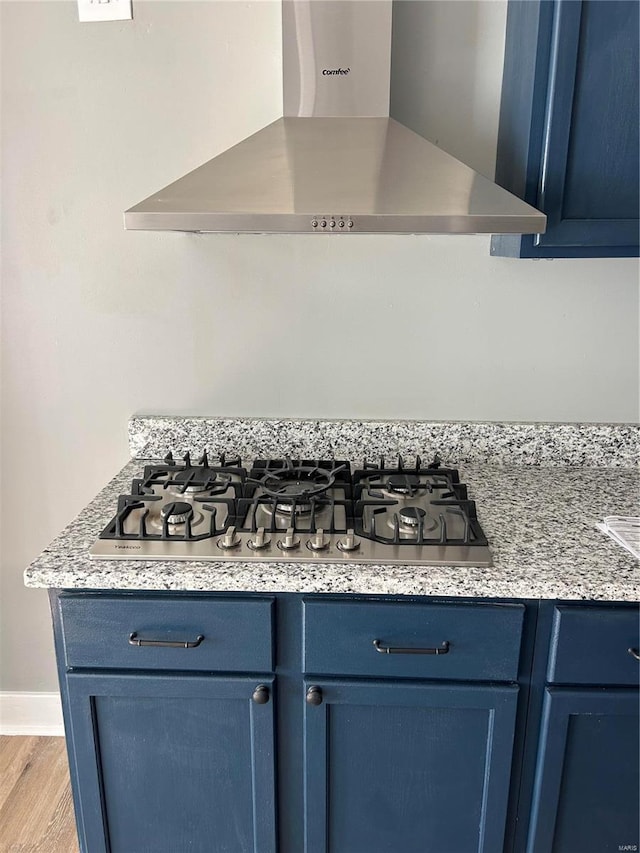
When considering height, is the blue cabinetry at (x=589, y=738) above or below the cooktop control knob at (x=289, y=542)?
below

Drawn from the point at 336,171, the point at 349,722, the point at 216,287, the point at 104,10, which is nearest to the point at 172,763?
the point at 349,722

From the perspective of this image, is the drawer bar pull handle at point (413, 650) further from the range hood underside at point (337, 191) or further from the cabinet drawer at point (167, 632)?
the range hood underside at point (337, 191)

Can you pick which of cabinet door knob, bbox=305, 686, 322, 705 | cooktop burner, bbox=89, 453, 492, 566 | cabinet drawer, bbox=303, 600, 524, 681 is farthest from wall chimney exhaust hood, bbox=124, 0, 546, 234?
cabinet door knob, bbox=305, 686, 322, 705

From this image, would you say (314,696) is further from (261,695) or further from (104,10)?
(104,10)

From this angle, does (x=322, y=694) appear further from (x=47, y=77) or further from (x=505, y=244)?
(x=47, y=77)

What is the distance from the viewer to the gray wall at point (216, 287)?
67.6 inches

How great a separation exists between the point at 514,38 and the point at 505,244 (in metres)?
0.48

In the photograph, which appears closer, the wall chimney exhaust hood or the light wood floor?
the wall chimney exhaust hood

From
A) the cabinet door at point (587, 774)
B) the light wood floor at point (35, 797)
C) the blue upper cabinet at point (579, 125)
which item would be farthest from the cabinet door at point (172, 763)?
the blue upper cabinet at point (579, 125)

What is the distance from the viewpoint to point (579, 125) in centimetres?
145

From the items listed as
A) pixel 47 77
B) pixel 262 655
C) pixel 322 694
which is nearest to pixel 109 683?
pixel 262 655

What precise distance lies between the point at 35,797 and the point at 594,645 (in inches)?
65.1

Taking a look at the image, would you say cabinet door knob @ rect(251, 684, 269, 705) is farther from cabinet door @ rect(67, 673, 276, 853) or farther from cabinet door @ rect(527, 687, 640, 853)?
cabinet door @ rect(527, 687, 640, 853)

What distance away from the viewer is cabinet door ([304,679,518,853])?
1.36 metres
